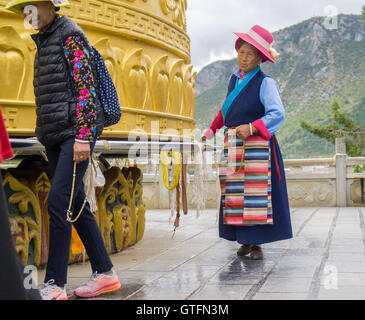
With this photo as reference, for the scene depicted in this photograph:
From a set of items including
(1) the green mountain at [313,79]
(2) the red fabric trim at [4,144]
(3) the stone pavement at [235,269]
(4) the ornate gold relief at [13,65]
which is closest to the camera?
(2) the red fabric trim at [4,144]

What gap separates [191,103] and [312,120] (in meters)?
43.2

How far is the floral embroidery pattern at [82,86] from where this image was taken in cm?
264

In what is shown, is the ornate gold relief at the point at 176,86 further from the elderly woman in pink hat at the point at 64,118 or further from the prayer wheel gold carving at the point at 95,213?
the elderly woman in pink hat at the point at 64,118

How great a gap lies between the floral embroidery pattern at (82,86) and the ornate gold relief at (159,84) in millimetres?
1843

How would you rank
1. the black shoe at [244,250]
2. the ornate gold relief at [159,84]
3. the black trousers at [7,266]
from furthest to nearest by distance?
the ornate gold relief at [159,84]
the black shoe at [244,250]
the black trousers at [7,266]

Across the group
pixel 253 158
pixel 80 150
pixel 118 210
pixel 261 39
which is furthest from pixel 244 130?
pixel 80 150

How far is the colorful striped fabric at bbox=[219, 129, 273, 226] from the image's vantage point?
3.77 m

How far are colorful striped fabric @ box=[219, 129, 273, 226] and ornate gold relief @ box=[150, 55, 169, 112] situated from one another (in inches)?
35.5

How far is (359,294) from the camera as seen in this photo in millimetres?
2652

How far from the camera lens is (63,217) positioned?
8.58 ft

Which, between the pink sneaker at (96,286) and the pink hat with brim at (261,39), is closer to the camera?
the pink sneaker at (96,286)

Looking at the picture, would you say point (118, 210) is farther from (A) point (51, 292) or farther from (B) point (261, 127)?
(A) point (51, 292)

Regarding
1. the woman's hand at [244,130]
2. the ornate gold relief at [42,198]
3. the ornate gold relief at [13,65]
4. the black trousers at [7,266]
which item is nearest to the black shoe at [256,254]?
the woman's hand at [244,130]

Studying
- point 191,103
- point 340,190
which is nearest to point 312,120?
point 340,190
